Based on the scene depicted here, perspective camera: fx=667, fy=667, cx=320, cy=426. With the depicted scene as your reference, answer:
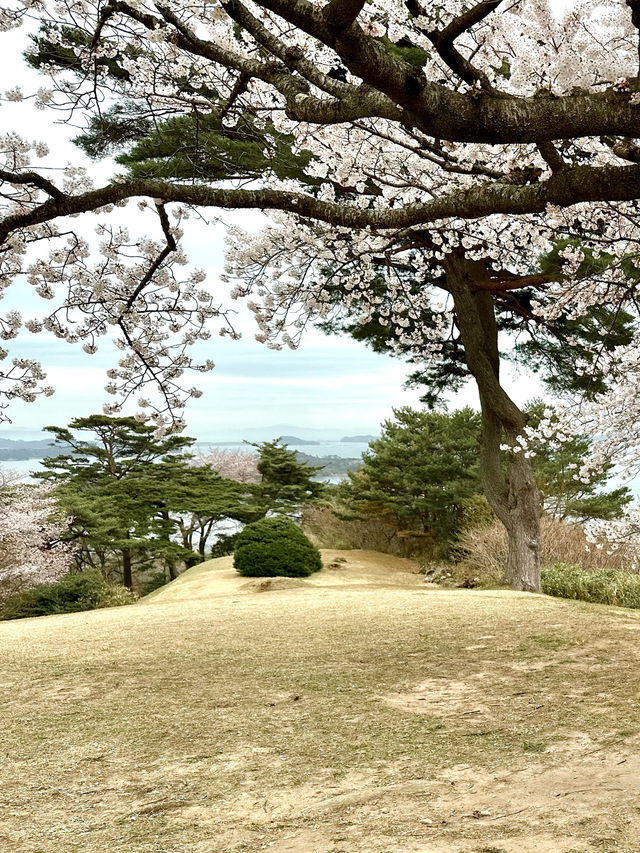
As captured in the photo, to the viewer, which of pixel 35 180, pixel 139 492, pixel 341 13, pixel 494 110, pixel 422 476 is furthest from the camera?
pixel 139 492

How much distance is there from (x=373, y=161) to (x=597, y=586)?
497cm

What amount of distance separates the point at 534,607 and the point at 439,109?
477 cm

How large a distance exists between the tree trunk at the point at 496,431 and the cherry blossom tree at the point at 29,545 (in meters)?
7.96

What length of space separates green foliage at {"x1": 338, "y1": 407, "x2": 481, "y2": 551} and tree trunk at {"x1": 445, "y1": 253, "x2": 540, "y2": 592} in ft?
14.7

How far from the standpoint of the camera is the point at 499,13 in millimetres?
3934

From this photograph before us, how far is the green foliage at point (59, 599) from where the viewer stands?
11375 mm

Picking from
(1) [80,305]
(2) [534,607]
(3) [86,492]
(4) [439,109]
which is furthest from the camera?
(3) [86,492]

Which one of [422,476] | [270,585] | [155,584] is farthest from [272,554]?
[155,584]

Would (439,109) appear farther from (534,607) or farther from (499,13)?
(534,607)

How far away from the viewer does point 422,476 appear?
1445 cm

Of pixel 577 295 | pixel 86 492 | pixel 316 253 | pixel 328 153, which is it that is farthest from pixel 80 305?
pixel 86 492

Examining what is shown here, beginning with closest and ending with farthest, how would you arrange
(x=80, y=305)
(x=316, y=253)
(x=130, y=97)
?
(x=80, y=305) → (x=130, y=97) → (x=316, y=253)

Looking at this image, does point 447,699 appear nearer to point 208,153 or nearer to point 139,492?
point 208,153

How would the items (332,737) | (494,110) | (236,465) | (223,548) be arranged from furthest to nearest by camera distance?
1. (236,465)
2. (223,548)
3. (332,737)
4. (494,110)
